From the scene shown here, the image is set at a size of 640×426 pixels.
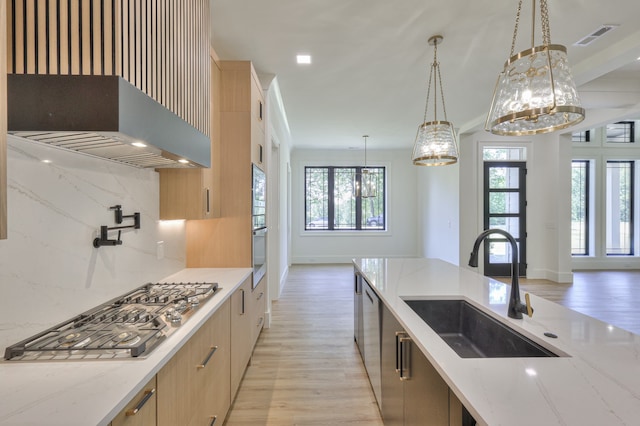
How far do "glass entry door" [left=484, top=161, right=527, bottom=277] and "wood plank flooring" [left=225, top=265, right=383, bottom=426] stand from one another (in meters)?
3.70

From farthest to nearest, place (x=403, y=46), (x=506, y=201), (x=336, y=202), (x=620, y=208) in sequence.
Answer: (x=336, y=202) → (x=620, y=208) → (x=506, y=201) → (x=403, y=46)

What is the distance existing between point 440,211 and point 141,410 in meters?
6.47

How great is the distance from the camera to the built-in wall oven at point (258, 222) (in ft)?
9.12

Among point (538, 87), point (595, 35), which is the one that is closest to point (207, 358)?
point (538, 87)

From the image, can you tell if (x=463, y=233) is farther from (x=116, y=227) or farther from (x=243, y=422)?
(x=116, y=227)

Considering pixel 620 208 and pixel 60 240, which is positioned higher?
pixel 620 208

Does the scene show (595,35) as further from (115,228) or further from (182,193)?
(115,228)

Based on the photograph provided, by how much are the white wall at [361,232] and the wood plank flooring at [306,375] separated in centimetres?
340

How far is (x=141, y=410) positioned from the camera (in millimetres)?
954

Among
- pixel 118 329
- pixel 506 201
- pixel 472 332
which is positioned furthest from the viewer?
pixel 506 201

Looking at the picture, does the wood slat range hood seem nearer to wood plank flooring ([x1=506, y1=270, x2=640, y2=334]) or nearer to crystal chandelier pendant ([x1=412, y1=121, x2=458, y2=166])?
crystal chandelier pendant ([x1=412, y1=121, x2=458, y2=166])

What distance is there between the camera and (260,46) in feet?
9.18

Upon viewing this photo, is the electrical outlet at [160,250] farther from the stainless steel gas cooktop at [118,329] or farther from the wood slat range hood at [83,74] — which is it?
the wood slat range hood at [83,74]

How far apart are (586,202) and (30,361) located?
8815mm
